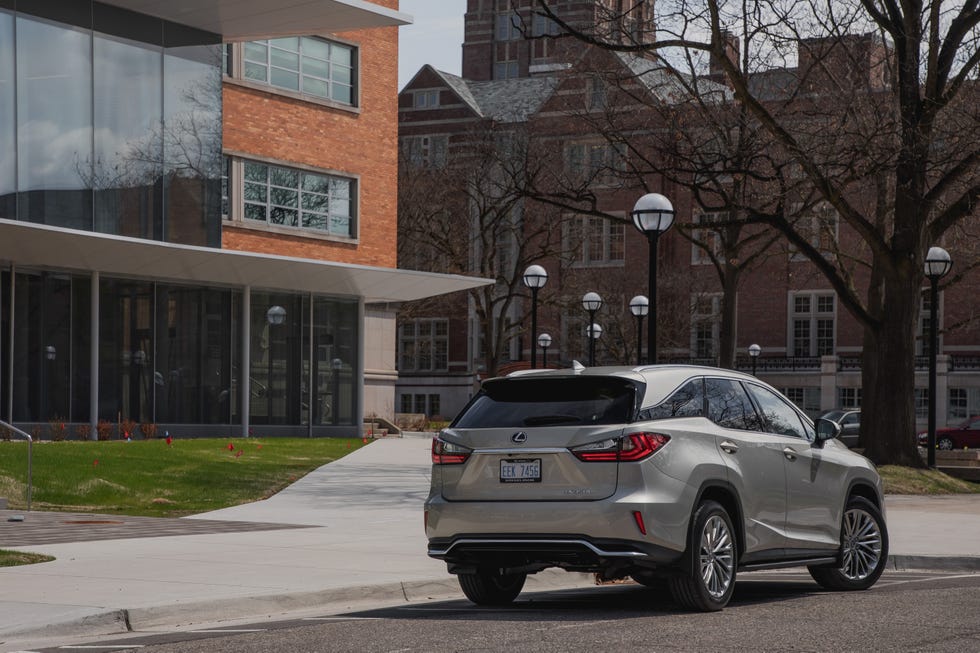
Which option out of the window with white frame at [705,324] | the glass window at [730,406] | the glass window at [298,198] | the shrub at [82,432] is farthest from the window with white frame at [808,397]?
the glass window at [730,406]

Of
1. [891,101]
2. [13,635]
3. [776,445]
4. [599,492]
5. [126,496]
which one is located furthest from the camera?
[891,101]

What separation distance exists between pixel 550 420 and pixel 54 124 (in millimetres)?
22483

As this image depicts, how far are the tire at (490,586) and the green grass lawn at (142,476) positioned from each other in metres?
9.42

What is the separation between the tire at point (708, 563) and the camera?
32.1ft

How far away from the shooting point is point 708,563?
10023 mm

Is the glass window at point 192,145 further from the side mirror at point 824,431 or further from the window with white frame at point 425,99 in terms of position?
the window with white frame at point 425,99

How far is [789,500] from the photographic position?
11.1 m

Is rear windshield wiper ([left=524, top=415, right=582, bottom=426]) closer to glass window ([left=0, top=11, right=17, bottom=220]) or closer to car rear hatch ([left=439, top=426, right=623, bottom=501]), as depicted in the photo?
car rear hatch ([left=439, top=426, right=623, bottom=501])

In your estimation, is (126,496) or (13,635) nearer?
(13,635)

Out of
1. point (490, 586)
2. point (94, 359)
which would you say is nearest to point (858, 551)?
point (490, 586)

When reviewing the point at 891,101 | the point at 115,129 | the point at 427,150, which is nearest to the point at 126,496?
the point at 115,129

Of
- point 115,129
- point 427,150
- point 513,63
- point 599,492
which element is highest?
point 513,63

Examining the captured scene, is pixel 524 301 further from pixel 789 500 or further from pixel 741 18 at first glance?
pixel 789 500

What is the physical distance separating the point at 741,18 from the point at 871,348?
33.0 feet
